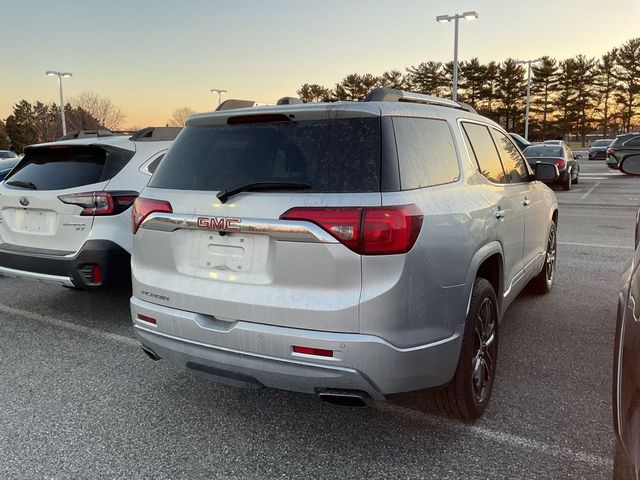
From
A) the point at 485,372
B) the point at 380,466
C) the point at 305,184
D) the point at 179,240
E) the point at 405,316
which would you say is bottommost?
the point at 380,466

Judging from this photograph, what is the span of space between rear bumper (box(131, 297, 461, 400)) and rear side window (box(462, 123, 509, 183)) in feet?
4.08

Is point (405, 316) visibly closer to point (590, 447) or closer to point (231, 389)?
point (590, 447)

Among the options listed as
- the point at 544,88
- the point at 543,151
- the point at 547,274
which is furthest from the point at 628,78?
the point at 547,274

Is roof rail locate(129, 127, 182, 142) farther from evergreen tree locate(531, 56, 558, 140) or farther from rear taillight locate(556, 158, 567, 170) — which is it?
evergreen tree locate(531, 56, 558, 140)

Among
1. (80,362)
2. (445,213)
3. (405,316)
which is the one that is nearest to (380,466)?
(405,316)

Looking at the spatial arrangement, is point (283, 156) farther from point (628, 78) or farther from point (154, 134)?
point (628, 78)

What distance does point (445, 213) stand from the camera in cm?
259

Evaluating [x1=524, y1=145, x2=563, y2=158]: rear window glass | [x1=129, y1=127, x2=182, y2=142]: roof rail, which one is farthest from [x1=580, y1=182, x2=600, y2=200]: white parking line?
[x1=129, y1=127, x2=182, y2=142]: roof rail

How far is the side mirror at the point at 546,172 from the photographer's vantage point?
4582 millimetres

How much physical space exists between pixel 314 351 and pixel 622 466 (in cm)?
123

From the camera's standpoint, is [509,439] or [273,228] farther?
[509,439]

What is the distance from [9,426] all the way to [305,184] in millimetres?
2216

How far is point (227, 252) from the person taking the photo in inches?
101

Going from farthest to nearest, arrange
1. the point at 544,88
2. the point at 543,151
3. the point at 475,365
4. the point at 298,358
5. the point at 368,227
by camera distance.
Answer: the point at 544,88 → the point at 543,151 → the point at 475,365 → the point at 298,358 → the point at 368,227
